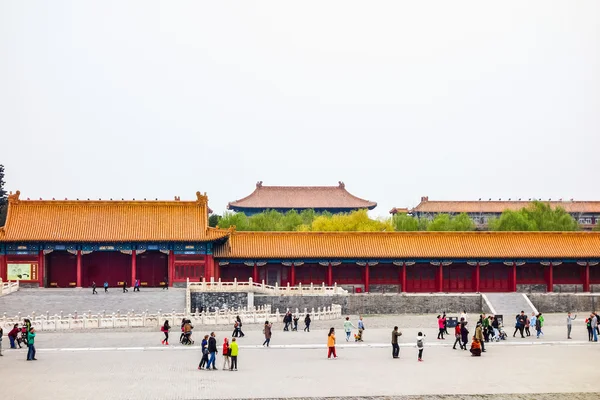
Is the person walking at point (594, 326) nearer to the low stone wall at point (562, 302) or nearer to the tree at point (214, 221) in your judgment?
the low stone wall at point (562, 302)

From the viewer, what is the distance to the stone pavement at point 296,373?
2633 centimetres

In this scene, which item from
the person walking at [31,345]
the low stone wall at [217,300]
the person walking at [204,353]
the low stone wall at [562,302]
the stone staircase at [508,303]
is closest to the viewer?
the person walking at [204,353]

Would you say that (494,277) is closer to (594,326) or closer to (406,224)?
(406,224)

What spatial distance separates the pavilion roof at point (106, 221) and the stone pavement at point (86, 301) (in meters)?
4.91

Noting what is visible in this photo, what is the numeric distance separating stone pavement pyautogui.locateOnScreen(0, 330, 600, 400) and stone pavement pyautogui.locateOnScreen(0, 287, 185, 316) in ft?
50.5

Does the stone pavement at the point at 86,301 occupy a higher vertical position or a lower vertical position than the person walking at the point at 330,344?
higher

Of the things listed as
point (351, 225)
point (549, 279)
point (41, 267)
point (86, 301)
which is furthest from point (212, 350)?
point (351, 225)

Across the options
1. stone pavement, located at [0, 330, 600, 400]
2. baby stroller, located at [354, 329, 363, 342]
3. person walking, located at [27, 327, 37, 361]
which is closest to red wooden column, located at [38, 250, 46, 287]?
stone pavement, located at [0, 330, 600, 400]

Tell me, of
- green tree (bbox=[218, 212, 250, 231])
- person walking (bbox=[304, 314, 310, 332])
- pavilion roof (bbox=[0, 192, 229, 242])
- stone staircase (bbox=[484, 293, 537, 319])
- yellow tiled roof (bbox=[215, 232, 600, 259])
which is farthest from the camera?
green tree (bbox=[218, 212, 250, 231])

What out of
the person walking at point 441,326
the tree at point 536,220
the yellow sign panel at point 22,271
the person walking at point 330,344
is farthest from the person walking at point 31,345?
the tree at point 536,220

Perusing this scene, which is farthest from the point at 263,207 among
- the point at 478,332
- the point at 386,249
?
the point at 478,332

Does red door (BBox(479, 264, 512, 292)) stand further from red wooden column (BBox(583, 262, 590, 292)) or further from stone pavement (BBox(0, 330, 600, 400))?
stone pavement (BBox(0, 330, 600, 400))

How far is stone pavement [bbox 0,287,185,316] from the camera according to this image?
52438mm

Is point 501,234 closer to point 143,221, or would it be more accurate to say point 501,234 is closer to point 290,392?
point 143,221
